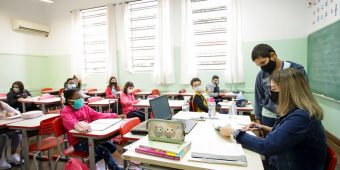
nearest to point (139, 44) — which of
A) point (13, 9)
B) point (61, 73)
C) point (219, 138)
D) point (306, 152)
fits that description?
point (61, 73)

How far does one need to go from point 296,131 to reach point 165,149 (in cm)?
78

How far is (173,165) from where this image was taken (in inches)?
50.0

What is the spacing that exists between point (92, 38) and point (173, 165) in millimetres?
7219

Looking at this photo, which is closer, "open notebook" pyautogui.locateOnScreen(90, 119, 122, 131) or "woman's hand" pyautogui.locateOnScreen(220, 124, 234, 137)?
"woman's hand" pyautogui.locateOnScreen(220, 124, 234, 137)

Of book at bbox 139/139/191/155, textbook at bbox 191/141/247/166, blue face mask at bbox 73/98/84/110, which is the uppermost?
blue face mask at bbox 73/98/84/110

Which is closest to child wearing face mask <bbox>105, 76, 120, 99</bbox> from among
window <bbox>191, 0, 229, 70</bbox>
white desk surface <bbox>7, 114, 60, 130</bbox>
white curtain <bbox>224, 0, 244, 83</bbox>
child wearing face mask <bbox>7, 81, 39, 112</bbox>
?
child wearing face mask <bbox>7, 81, 39, 112</bbox>

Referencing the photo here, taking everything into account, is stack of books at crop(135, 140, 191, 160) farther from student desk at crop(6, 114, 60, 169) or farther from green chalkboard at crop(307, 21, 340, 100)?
green chalkboard at crop(307, 21, 340, 100)

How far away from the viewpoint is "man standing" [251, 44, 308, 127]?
2061 millimetres

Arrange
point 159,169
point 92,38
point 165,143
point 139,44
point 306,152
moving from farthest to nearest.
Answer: point 92,38 < point 139,44 < point 165,143 < point 159,169 < point 306,152

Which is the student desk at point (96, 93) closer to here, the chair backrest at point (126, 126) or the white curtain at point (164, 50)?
the white curtain at point (164, 50)

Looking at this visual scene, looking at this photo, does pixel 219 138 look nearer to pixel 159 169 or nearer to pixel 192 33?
pixel 159 169

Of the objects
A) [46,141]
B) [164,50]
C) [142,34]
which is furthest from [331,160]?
[142,34]

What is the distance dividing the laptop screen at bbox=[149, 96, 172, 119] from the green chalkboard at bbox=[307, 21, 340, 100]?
3054mm

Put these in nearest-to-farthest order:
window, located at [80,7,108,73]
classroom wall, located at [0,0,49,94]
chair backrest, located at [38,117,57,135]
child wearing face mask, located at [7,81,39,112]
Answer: chair backrest, located at [38,117,57,135] → child wearing face mask, located at [7,81,39,112] → classroom wall, located at [0,0,49,94] → window, located at [80,7,108,73]
